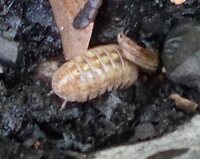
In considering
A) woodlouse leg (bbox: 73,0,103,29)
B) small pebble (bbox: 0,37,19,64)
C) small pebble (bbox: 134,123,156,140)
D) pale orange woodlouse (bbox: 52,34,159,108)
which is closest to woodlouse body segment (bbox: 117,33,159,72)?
pale orange woodlouse (bbox: 52,34,159,108)

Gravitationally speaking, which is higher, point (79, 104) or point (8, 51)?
point (8, 51)

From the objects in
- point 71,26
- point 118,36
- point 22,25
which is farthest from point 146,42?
point 22,25

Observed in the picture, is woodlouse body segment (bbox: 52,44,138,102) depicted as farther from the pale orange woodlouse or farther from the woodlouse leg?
the woodlouse leg

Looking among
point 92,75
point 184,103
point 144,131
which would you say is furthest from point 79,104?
point 184,103

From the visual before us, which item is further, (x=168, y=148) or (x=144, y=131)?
(x=144, y=131)

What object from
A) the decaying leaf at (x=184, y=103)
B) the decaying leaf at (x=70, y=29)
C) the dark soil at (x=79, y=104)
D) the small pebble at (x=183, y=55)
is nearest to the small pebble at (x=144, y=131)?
the dark soil at (x=79, y=104)

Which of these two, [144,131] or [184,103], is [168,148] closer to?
[144,131]
